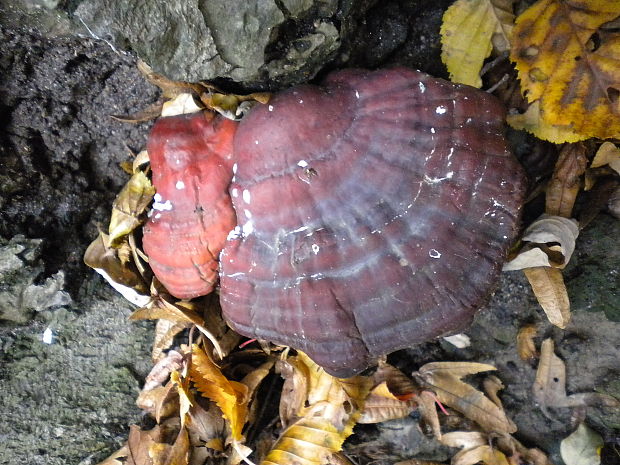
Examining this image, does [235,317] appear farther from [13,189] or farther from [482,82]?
[482,82]

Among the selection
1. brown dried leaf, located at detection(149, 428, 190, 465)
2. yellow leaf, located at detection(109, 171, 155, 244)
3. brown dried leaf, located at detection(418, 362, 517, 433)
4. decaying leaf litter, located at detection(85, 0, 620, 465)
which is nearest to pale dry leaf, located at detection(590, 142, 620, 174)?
decaying leaf litter, located at detection(85, 0, 620, 465)

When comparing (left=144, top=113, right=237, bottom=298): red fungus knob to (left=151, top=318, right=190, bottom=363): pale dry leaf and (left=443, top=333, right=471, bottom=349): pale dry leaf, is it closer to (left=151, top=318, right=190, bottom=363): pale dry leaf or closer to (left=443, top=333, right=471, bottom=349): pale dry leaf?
(left=151, top=318, right=190, bottom=363): pale dry leaf

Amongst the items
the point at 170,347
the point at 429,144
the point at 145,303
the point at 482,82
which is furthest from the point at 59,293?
the point at 482,82

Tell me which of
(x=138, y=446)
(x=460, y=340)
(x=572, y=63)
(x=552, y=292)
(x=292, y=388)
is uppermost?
(x=572, y=63)

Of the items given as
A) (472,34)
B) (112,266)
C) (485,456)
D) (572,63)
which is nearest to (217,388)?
(112,266)

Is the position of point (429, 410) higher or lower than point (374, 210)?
lower

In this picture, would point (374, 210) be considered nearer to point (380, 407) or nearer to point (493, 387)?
point (380, 407)
